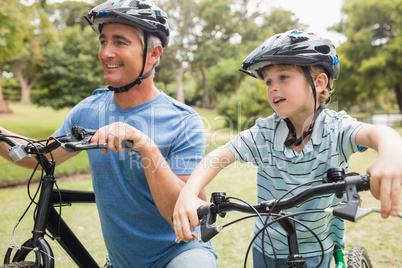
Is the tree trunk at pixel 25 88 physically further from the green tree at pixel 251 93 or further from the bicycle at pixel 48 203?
the bicycle at pixel 48 203

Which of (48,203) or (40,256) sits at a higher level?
(48,203)

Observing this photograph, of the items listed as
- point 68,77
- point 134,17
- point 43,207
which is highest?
point 68,77

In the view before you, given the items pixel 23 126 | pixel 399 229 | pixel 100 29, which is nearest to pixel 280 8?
pixel 23 126

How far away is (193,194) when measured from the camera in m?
1.72

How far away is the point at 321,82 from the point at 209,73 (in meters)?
27.8

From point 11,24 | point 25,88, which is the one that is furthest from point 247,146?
point 25,88

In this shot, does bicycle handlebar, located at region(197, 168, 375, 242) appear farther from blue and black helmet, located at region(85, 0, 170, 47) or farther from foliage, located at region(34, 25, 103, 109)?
foliage, located at region(34, 25, 103, 109)

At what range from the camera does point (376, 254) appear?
14.9 ft

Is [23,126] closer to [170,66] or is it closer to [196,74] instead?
[170,66]

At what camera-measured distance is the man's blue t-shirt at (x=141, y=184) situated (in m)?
2.19

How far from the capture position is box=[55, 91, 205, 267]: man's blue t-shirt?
2188 millimetres

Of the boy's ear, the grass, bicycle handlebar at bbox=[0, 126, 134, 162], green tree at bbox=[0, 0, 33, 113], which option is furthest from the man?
green tree at bbox=[0, 0, 33, 113]

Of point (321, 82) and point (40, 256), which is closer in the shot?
point (40, 256)

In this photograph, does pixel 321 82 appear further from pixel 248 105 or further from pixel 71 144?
pixel 248 105
